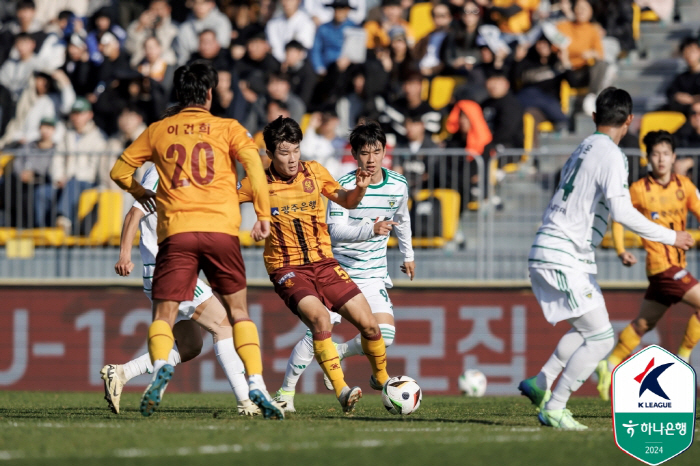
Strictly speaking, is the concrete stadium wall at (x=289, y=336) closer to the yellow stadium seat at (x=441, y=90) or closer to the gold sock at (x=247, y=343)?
the yellow stadium seat at (x=441, y=90)

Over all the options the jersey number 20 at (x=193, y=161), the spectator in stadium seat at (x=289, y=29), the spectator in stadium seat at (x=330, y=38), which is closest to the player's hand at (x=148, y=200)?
the jersey number 20 at (x=193, y=161)

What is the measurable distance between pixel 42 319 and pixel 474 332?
527 cm

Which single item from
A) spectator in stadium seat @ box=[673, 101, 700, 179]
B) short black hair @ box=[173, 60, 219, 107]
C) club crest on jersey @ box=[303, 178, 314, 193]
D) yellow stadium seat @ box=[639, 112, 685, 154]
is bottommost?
club crest on jersey @ box=[303, 178, 314, 193]

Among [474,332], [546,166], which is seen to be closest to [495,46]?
[546,166]

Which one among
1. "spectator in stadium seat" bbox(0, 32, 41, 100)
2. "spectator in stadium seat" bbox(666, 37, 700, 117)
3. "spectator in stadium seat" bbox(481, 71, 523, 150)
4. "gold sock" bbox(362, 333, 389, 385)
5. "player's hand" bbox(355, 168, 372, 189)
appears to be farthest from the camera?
"spectator in stadium seat" bbox(0, 32, 41, 100)

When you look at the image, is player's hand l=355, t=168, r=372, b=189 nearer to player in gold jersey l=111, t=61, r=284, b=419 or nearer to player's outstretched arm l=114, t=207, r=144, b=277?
player in gold jersey l=111, t=61, r=284, b=419

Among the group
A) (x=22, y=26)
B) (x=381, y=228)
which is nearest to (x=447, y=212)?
(x=381, y=228)

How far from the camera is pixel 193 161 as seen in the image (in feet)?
23.5

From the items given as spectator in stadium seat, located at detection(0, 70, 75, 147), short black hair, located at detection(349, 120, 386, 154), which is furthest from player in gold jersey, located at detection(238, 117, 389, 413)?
spectator in stadium seat, located at detection(0, 70, 75, 147)

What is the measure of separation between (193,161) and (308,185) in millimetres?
1377

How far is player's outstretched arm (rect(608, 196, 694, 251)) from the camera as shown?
708cm

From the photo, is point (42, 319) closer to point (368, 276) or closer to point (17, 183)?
point (17, 183)

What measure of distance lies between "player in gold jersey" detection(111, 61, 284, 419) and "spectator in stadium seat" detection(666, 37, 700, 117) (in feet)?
29.5

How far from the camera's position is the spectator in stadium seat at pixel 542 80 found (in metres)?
15.4
